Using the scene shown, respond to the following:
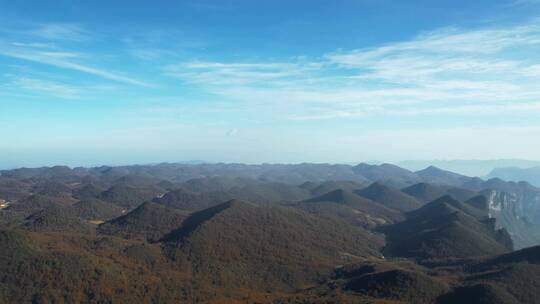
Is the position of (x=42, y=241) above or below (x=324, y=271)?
above

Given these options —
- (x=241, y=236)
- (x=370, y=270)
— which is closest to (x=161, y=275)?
(x=241, y=236)

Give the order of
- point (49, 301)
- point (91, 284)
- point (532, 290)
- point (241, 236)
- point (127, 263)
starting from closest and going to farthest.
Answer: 1. point (49, 301)
2. point (91, 284)
3. point (532, 290)
4. point (127, 263)
5. point (241, 236)

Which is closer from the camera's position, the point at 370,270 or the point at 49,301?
the point at 49,301

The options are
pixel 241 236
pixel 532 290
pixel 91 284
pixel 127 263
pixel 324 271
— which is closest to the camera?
pixel 91 284

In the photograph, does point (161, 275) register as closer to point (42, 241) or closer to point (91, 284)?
point (91, 284)

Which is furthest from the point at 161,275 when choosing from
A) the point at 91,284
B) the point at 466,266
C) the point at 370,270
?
the point at 466,266

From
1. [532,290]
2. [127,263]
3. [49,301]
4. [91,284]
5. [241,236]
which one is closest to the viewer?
[49,301]

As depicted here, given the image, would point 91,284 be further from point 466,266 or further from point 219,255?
point 466,266

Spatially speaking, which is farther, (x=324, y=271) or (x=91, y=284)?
(x=324, y=271)

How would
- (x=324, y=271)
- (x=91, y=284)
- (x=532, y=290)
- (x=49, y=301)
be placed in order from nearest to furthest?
(x=49, y=301) < (x=91, y=284) < (x=532, y=290) < (x=324, y=271)
